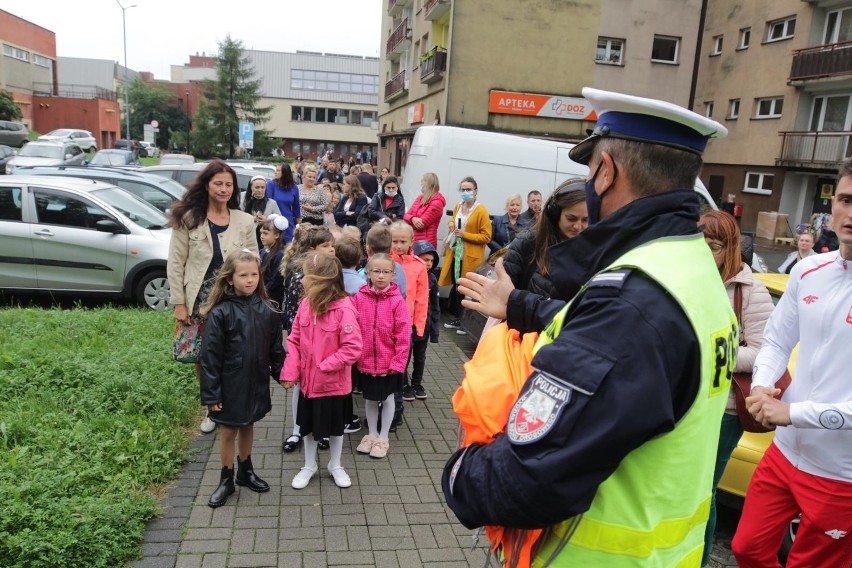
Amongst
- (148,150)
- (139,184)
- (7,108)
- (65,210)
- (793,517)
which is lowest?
(793,517)

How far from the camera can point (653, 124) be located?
4.85 feet

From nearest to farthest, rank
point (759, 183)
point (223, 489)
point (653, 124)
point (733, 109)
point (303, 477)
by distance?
point (653, 124) → point (223, 489) → point (303, 477) → point (759, 183) → point (733, 109)

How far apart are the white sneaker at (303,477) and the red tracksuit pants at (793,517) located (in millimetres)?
2586

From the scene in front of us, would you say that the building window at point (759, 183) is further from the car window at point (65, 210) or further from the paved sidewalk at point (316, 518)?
the paved sidewalk at point (316, 518)

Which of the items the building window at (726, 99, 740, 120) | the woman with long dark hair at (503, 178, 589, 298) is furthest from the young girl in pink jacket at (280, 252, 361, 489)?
the building window at (726, 99, 740, 120)

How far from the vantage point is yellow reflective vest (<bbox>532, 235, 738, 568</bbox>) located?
1355mm

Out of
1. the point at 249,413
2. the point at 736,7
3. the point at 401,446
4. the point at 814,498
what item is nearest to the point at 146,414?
the point at 249,413

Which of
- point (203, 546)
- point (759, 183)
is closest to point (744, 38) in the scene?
point (759, 183)

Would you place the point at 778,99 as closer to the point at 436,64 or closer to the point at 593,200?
the point at 436,64

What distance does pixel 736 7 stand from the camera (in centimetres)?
2748

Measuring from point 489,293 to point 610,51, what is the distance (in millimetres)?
24762

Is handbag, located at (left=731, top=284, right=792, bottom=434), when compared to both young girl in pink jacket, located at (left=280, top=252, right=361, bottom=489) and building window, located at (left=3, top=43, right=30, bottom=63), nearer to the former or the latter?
young girl in pink jacket, located at (left=280, top=252, right=361, bottom=489)

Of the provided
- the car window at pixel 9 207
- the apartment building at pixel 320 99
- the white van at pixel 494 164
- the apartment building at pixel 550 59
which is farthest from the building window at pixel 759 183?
the apartment building at pixel 320 99

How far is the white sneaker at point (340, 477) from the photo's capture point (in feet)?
14.0
